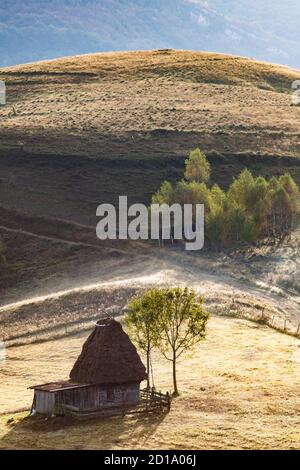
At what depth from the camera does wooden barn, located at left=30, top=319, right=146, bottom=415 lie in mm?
61344

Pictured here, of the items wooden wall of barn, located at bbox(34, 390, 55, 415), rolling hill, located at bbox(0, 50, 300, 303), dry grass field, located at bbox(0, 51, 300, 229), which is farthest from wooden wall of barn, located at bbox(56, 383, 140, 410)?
dry grass field, located at bbox(0, 51, 300, 229)

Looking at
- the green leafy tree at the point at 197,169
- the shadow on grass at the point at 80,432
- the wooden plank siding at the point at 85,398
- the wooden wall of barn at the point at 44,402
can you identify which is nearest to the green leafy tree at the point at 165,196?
the green leafy tree at the point at 197,169

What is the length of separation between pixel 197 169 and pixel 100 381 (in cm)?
7327

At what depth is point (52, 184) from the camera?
13662cm

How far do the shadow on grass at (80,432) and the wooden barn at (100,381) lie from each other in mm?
1328

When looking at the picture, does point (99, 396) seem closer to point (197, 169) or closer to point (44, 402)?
point (44, 402)

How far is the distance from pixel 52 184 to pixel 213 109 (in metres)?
44.1

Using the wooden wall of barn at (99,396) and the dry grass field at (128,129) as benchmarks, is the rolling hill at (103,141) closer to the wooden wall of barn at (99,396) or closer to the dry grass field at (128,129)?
the dry grass field at (128,129)

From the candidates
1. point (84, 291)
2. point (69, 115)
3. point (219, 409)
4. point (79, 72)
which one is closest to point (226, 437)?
point (219, 409)

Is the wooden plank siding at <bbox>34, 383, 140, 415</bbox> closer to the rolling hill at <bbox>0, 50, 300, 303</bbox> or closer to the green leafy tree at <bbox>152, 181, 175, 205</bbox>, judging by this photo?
the rolling hill at <bbox>0, 50, 300, 303</bbox>

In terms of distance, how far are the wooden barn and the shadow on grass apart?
133 cm

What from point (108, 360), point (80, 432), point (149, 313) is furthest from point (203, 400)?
point (80, 432)

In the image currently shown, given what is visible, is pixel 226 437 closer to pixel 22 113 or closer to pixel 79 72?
pixel 22 113

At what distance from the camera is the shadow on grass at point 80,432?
5366cm
